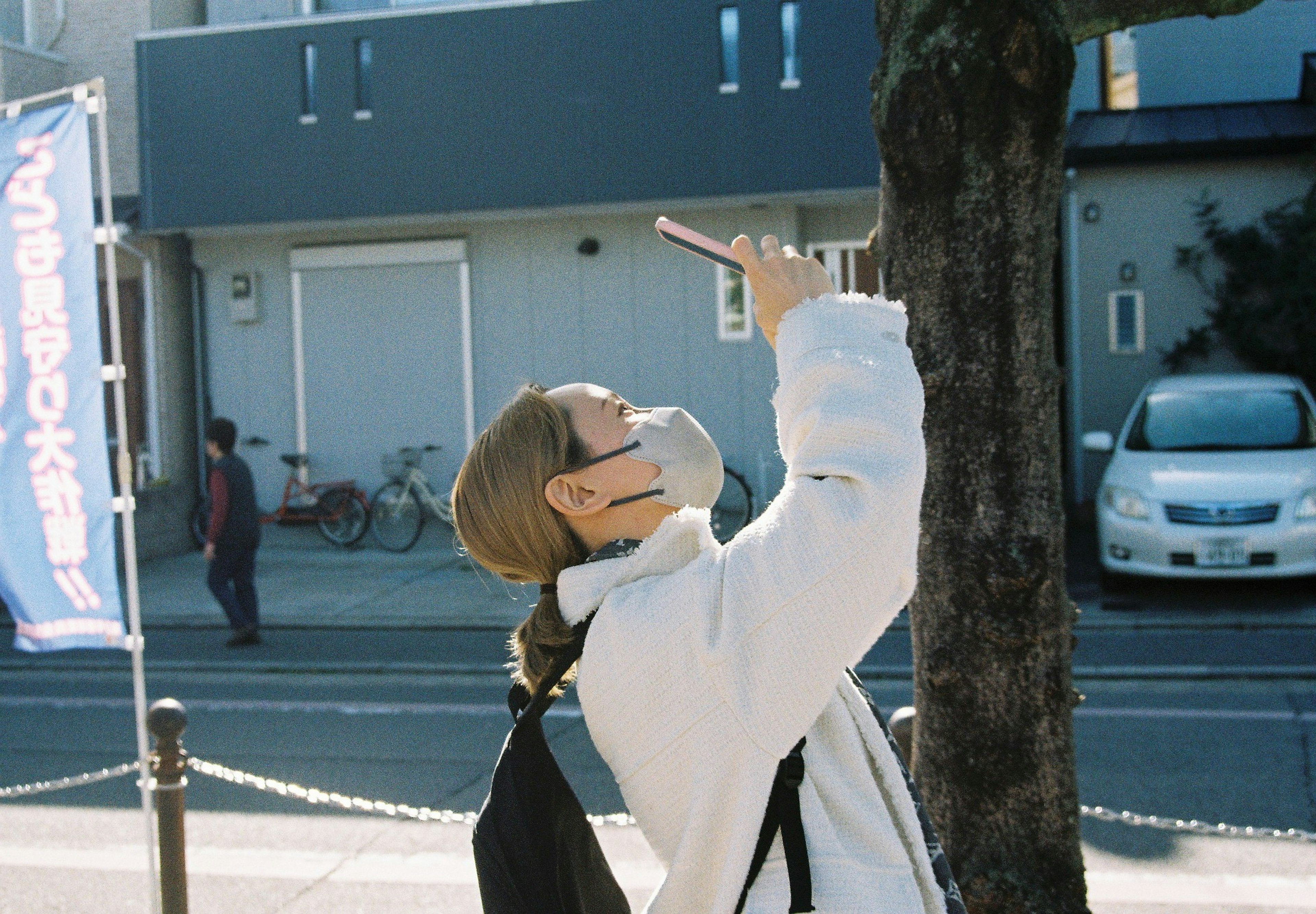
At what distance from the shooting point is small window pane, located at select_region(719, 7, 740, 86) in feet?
43.5

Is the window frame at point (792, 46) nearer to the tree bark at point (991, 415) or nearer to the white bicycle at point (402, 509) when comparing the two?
the white bicycle at point (402, 509)

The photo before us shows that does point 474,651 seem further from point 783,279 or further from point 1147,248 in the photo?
point 1147,248

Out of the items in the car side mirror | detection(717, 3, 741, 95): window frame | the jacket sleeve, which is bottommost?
the car side mirror

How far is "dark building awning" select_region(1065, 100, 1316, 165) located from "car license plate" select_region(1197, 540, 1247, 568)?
5.77 m

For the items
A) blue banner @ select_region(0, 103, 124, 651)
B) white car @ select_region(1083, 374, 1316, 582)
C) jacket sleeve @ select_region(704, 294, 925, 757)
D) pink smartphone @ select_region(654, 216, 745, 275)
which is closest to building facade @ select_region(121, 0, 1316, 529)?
white car @ select_region(1083, 374, 1316, 582)

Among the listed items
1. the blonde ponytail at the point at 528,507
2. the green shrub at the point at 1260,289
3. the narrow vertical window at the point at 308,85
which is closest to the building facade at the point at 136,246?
the narrow vertical window at the point at 308,85

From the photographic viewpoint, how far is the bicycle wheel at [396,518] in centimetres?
1408

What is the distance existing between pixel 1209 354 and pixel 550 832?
14302mm

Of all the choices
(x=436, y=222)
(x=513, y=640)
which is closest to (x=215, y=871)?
(x=513, y=640)

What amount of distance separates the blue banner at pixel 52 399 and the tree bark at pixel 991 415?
9.33 feet

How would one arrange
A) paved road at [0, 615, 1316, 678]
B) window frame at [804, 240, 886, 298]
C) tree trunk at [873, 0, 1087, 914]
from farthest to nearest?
window frame at [804, 240, 886, 298] → paved road at [0, 615, 1316, 678] → tree trunk at [873, 0, 1087, 914]

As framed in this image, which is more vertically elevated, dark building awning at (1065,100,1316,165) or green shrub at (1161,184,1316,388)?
dark building awning at (1065,100,1316,165)

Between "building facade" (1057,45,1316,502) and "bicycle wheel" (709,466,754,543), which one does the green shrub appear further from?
"bicycle wheel" (709,466,754,543)

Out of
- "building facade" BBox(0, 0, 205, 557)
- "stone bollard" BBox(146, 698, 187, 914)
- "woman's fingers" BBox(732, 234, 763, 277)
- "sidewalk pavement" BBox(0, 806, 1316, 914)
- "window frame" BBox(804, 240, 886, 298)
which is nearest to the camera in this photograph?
"woman's fingers" BBox(732, 234, 763, 277)
